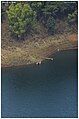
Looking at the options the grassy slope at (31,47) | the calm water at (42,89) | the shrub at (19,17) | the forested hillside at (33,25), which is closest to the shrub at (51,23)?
the forested hillside at (33,25)

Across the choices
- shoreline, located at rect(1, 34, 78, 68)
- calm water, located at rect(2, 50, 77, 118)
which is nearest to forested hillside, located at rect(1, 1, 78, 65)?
shoreline, located at rect(1, 34, 78, 68)

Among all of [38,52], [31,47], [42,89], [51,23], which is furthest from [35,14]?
[42,89]

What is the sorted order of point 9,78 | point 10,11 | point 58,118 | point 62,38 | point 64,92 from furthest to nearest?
point 62,38
point 10,11
point 9,78
point 64,92
point 58,118

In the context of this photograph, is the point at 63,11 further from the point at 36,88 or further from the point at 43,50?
the point at 36,88

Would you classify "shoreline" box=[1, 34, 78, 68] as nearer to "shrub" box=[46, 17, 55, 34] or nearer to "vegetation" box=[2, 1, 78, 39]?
"shrub" box=[46, 17, 55, 34]

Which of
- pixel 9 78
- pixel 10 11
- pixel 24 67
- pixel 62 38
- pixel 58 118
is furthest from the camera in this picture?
pixel 62 38

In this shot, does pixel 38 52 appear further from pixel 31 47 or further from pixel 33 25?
pixel 33 25

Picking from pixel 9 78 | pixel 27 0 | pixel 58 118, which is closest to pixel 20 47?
pixel 27 0
